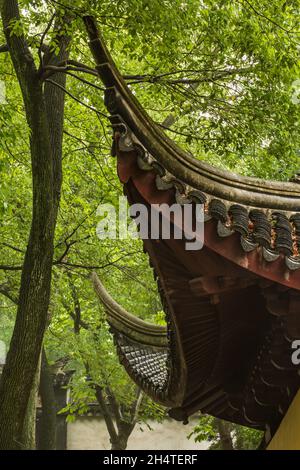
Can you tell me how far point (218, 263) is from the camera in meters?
3.50

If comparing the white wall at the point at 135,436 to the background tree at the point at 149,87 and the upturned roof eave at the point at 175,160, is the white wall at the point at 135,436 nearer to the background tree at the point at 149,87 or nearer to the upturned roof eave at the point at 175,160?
the background tree at the point at 149,87

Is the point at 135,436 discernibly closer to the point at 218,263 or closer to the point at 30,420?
the point at 30,420

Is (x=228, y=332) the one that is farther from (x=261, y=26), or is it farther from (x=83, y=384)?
(x=83, y=384)

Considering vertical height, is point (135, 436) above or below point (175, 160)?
below

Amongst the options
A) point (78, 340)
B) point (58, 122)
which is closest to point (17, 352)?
point (58, 122)

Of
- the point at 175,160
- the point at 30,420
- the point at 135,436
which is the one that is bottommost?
the point at 135,436

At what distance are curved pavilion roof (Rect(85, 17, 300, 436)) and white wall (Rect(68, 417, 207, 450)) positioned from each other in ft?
59.7

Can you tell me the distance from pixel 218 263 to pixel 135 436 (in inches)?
808

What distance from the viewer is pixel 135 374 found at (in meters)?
6.23

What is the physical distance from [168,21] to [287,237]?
4651mm

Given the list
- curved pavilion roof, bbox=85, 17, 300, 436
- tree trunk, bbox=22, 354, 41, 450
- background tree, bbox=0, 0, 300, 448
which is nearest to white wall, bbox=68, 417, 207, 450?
background tree, bbox=0, 0, 300, 448

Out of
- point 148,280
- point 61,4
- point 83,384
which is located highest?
point 61,4

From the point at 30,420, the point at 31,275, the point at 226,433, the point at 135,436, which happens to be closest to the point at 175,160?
the point at 31,275

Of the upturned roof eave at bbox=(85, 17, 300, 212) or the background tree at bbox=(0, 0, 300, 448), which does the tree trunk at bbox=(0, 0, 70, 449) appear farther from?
the upturned roof eave at bbox=(85, 17, 300, 212)
